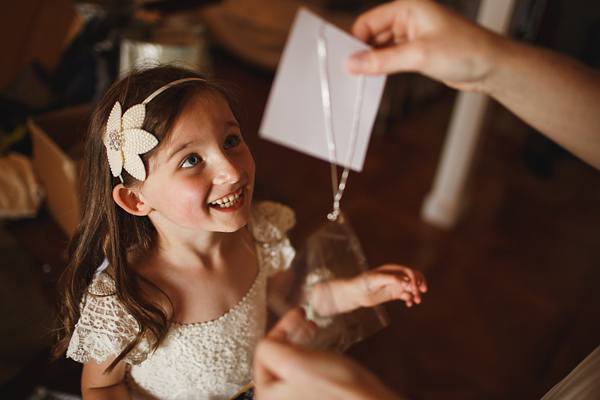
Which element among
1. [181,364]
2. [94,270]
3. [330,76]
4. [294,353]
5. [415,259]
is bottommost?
[415,259]

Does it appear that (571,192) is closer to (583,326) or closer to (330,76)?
(583,326)

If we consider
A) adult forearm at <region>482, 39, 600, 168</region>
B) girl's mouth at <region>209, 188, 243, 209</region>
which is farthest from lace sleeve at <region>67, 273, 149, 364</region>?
adult forearm at <region>482, 39, 600, 168</region>

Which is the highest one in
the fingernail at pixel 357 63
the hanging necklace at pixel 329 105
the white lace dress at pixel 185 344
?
the fingernail at pixel 357 63

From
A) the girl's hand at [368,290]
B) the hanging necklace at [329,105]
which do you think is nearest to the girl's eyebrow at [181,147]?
the hanging necklace at [329,105]

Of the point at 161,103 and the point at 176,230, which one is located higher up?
the point at 161,103

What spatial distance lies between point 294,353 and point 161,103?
1.38 ft

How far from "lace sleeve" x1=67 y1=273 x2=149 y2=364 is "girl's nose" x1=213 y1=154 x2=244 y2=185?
269mm

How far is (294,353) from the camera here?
0.41 m

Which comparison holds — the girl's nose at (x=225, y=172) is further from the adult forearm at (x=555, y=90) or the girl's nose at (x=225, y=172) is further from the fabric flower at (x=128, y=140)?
the adult forearm at (x=555, y=90)

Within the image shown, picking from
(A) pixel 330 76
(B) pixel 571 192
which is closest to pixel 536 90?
(A) pixel 330 76

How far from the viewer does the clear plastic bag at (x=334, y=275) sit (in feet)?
2.64

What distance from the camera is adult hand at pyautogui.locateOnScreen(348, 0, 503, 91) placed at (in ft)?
2.39

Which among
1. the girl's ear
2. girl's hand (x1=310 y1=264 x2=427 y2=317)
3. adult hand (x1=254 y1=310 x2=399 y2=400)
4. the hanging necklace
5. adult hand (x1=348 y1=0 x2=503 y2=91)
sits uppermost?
adult hand (x1=348 y1=0 x2=503 y2=91)

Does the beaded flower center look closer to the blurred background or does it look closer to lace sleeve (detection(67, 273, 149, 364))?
lace sleeve (detection(67, 273, 149, 364))
